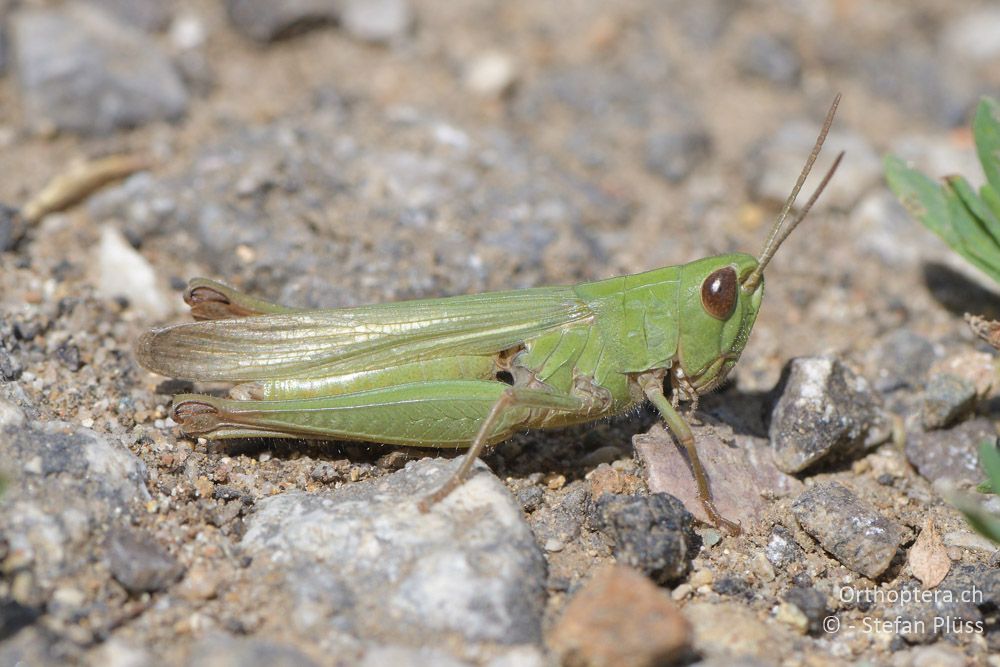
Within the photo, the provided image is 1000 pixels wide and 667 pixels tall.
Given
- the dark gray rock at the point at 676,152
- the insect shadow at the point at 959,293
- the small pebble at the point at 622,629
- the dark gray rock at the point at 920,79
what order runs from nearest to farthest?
the small pebble at the point at 622,629, the insect shadow at the point at 959,293, the dark gray rock at the point at 676,152, the dark gray rock at the point at 920,79

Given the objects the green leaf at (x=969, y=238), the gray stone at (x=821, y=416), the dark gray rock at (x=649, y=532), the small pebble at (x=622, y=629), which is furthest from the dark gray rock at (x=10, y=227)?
the green leaf at (x=969, y=238)

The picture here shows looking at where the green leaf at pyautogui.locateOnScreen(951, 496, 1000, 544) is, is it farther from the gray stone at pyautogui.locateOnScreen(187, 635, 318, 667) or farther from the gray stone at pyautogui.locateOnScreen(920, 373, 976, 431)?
the gray stone at pyautogui.locateOnScreen(187, 635, 318, 667)

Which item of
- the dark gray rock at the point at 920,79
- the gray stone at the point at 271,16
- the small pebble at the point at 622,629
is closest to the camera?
the small pebble at the point at 622,629

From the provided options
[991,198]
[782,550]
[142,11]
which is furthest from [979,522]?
[142,11]

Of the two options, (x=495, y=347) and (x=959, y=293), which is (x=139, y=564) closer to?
(x=495, y=347)

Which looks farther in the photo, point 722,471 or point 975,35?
point 975,35

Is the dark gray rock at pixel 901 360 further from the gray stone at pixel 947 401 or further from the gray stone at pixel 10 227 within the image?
the gray stone at pixel 10 227

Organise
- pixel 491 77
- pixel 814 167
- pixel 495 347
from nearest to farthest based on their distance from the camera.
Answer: pixel 495 347
pixel 814 167
pixel 491 77
